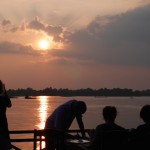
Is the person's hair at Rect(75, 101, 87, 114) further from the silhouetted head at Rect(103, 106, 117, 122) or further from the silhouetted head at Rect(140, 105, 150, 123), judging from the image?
the silhouetted head at Rect(140, 105, 150, 123)

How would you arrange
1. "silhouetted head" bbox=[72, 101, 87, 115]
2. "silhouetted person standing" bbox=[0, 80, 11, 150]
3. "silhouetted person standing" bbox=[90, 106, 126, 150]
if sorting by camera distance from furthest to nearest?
"silhouetted head" bbox=[72, 101, 87, 115] < "silhouetted person standing" bbox=[0, 80, 11, 150] < "silhouetted person standing" bbox=[90, 106, 126, 150]

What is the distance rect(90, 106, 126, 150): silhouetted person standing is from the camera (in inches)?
247

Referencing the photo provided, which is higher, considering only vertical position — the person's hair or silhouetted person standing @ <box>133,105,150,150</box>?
the person's hair

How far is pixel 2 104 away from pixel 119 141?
1.99 meters

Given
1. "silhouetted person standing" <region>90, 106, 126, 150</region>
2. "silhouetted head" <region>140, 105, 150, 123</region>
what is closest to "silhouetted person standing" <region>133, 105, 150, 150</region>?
"silhouetted head" <region>140, 105, 150, 123</region>

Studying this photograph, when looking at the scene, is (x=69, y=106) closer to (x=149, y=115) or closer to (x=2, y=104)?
(x=2, y=104)

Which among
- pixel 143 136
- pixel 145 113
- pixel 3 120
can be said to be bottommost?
pixel 143 136

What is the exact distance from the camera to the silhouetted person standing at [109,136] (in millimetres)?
6283

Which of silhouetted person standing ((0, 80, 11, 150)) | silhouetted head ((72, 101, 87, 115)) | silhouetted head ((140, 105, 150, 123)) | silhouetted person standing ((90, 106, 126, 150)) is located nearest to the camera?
silhouetted head ((140, 105, 150, 123))

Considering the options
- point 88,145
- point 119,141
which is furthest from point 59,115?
point 119,141

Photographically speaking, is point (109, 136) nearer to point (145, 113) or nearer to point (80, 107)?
point (145, 113)

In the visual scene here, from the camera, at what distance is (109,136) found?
6309mm

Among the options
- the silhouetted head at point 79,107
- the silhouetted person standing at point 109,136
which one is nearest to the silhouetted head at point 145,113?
the silhouetted person standing at point 109,136

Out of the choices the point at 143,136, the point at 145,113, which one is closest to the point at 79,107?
the point at 143,136
